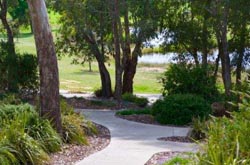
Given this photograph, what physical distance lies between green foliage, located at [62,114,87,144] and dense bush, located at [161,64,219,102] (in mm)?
5842

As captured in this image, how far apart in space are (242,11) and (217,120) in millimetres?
11622

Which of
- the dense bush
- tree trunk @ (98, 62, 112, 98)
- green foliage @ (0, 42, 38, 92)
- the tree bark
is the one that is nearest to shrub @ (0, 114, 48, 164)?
the dense bush

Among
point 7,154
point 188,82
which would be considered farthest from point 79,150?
point 188,82

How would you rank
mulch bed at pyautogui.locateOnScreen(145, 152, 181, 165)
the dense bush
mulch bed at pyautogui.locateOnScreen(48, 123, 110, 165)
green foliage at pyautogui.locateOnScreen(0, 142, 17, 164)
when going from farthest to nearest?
the dense bush < mulch bed at pyautogui.locateOnScreen(48, 123, 110, 165) < mulch bed at pyautogui.locateOnScreen(145, 152, 181, 165) < green foliage at pyautogui.locateOnScreen(0, 142, 17, 164)

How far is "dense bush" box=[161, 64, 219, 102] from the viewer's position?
15586mm

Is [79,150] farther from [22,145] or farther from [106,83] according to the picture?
[106,83]

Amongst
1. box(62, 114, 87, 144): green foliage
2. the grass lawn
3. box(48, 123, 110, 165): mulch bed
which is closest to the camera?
box(48, 123, 110, 165): mulch bed

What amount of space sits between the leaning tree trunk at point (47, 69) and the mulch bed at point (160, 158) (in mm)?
1933

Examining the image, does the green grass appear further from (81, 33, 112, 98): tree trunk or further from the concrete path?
the concrete path

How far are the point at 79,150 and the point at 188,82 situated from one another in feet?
23.0

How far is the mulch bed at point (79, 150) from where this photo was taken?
8391 millimetres

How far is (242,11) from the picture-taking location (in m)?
17.4

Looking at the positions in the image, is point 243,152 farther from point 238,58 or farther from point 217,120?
point 238,58

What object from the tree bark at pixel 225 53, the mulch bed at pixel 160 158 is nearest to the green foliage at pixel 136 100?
the tree bark at pixel 225 53
